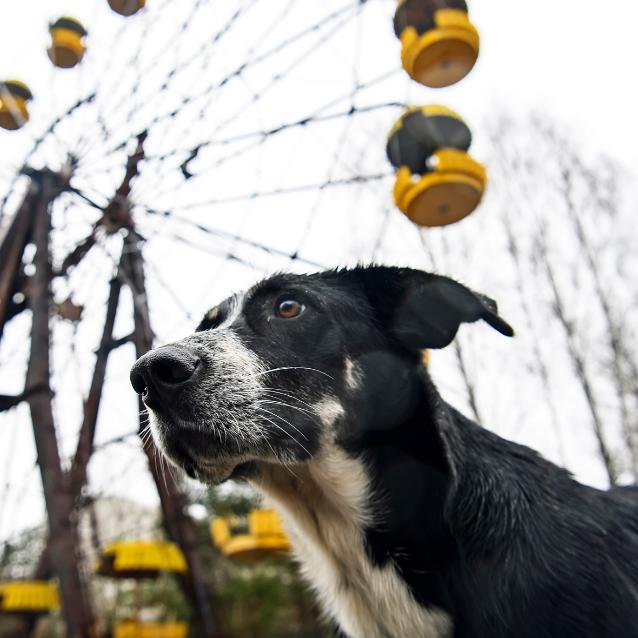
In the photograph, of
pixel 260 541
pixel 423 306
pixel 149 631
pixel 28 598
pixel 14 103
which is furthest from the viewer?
pixel 149 631

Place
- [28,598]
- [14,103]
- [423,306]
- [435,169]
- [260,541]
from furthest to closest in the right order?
1. [260,541]
2. [14,103]
3. [28,598]
4. [435,169]
5. [423,306]

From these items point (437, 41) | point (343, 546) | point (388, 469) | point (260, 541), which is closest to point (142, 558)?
point (260, 541)

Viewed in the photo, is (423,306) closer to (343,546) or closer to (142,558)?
(343,546)

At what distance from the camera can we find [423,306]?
2.23 metres

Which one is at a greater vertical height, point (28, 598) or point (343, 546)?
point (28, 598)

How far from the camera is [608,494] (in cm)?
216

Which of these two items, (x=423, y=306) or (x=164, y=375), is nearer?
(x=164, y=375)

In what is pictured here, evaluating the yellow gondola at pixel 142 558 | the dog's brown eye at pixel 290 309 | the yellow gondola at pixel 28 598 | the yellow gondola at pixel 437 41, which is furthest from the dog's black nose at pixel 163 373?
the yellow gondola at pixel 28 598

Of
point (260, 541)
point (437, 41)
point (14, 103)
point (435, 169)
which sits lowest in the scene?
point (260, 541)

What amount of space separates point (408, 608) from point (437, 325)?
3.13ft

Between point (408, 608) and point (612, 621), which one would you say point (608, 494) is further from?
point (408, 608)

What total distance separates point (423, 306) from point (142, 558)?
12.5ft

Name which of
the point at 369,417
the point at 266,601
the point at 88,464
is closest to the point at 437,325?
the point at 369,417

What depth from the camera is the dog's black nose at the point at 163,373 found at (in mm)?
1660
